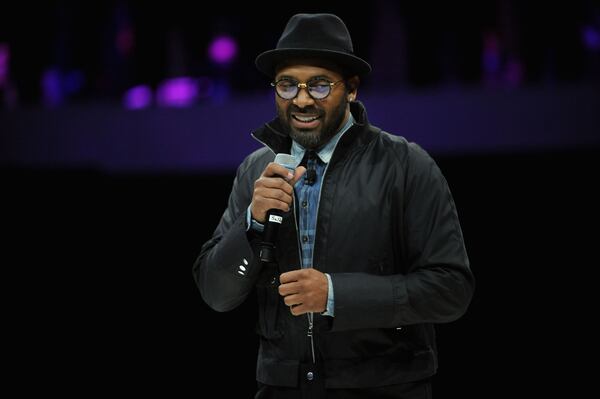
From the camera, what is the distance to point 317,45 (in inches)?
68.4

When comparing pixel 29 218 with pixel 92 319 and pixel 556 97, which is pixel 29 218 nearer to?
pixel 92 319

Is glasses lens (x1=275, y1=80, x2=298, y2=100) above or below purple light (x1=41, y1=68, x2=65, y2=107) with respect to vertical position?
below

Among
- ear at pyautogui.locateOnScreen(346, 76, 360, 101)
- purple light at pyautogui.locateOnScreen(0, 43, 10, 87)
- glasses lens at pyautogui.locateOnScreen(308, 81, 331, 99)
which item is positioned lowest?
glasses lens at pyautogui.locateOnScreen(308, 81, 331, 99)

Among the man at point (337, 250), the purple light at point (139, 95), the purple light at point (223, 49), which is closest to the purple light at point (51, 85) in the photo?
the purple light at point (139, 95)

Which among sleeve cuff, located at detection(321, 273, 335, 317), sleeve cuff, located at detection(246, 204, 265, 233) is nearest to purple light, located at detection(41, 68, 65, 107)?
sleeve cuff, located at detection(246, 204, 265, 233)

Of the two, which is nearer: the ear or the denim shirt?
the denim shirt

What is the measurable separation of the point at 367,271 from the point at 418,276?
107 millimetres

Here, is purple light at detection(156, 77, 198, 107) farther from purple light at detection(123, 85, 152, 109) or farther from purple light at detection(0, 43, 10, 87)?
purple light at detection(0, 43, 10, 87)

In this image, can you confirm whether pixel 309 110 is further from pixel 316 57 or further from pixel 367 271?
pixel 367 271

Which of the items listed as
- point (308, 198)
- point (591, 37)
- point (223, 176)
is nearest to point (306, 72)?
point (308, 198)

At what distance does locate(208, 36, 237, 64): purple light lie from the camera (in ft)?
13.7

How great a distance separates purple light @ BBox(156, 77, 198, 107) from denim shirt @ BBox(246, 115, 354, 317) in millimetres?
2337

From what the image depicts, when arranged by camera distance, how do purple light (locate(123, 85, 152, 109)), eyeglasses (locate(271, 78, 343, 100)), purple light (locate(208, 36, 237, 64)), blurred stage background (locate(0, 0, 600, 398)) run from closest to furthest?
eyeglasses (locate(271, 78, 343, 100)) → blurred stage background (locate(0, 0, 600, 398)) → purple light (locate(123, 85, 152, 109)) → purple light (locate(208, 36, 237, 64))

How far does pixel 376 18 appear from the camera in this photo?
3.96 m
